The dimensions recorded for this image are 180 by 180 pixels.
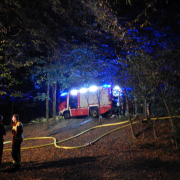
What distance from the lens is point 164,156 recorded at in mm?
5754

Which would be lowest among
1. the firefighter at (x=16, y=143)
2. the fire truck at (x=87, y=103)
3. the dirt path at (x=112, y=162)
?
the dirt path at (x=112, y=162)

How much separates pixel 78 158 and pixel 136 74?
13.9 feet

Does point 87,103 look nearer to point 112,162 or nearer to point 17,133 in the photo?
point 112,162

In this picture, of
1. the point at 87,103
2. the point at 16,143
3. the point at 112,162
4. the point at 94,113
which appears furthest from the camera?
the point at 87,103

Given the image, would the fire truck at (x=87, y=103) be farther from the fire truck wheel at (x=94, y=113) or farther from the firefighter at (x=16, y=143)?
the firefighter at (x=16, y=143)

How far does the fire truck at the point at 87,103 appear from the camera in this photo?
44.5ft

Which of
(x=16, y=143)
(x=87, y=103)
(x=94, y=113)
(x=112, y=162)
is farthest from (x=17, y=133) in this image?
(x=87, y=103)

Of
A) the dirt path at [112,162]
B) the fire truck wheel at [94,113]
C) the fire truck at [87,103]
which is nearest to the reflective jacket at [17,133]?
the dirt path at [112,162]

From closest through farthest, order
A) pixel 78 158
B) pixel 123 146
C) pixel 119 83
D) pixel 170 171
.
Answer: pixel 170 171 < pixel 78 158 < pixel 123 146 < pixel 119 83

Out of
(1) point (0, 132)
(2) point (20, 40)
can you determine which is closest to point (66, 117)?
(2) point (20, 40)

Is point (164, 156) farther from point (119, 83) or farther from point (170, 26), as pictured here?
point (170, 26)

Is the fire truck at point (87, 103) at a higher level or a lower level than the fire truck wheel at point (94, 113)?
higher

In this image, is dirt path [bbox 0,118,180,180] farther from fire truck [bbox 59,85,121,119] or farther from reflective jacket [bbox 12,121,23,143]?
fire truck [bbox 59,85,121,119]

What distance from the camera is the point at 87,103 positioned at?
14.9 meters
